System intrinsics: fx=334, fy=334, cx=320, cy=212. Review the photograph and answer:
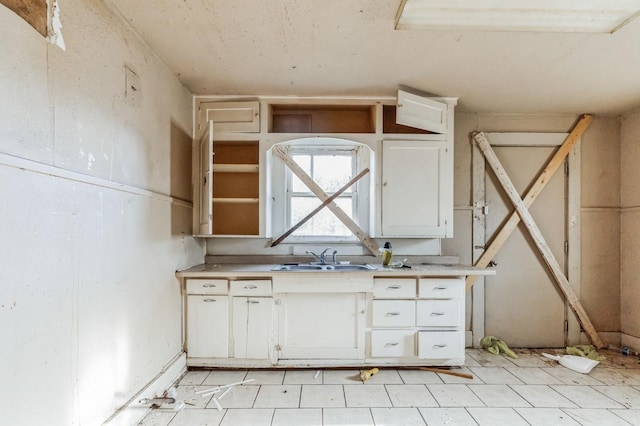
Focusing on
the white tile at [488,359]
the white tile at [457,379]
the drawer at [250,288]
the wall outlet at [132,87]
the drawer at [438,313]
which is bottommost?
the white tile at [488,359]

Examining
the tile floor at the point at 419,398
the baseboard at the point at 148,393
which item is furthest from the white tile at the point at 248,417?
the baseboard at the point at 148,393

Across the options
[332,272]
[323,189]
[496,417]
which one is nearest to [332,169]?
[323,189]

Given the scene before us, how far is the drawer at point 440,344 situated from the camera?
2.89 metres

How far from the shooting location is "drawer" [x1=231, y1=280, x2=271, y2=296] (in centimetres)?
289

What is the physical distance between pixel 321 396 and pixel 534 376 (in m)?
1.85

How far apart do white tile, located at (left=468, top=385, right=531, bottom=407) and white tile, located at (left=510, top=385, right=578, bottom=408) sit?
0.06m

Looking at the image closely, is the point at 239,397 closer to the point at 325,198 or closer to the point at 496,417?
the point at 496,417

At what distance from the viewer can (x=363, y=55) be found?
2.46 m

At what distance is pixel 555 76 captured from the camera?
9.05ft

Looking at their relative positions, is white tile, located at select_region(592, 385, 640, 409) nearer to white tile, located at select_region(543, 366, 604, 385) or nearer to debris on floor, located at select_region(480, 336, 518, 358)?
white tile, located at select_region(543, 366, 604, 385)

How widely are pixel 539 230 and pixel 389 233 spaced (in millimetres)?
1759

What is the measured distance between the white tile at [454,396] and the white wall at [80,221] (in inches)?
82.0

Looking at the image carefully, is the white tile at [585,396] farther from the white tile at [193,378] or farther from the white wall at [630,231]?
the white tile at [193,378]

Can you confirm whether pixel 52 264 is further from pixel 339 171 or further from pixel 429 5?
pixel 339 171
